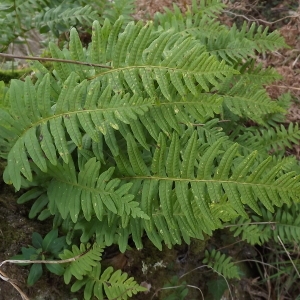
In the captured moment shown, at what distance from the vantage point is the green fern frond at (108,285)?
6.40 feet

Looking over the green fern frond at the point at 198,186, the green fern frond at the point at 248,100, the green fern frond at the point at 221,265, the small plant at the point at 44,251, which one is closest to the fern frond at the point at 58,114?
the green fern frond at the point at 198,186

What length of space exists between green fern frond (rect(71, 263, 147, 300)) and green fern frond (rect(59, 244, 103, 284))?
0.09m

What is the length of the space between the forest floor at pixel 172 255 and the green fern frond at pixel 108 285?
0.49 feet

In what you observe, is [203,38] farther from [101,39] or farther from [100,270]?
[100,270]

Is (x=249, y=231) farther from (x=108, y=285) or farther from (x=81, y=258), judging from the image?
(x=81, y=258)

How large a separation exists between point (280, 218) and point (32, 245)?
69.4 inches

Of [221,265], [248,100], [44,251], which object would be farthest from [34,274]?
[248,100]

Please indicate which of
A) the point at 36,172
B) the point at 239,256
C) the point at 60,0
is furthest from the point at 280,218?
the point at 60,0

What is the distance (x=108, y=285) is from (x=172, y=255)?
1.98 feet

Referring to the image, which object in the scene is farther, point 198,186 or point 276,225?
point 276,225

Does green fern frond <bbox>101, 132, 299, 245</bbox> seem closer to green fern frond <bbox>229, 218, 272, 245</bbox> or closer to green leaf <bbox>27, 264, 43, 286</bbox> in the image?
green leaf <bbox>27, 264, 43, 286</bbox>

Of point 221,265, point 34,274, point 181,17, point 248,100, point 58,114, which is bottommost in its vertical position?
point 221,265

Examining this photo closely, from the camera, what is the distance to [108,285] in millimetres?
2068

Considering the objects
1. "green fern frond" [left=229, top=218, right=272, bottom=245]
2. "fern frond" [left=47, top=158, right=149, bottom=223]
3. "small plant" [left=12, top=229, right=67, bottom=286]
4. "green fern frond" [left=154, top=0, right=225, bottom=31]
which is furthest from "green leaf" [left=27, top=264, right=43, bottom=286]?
"green fern frond" [left=154, top=0, right=225, bottom=31]
